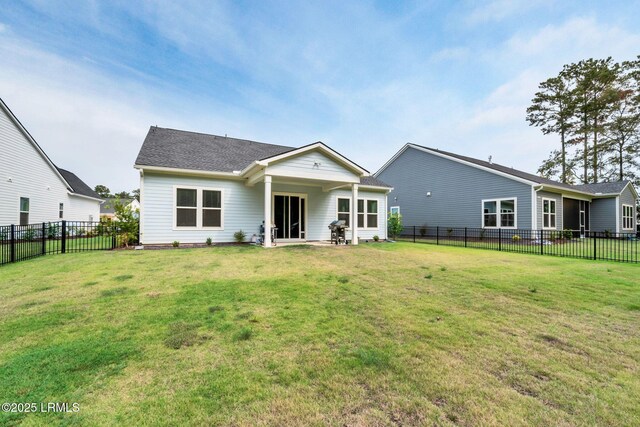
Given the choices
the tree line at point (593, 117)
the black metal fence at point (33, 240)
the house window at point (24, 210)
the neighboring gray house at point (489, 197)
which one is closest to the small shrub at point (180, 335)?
the black metal fence at point (33, 240)

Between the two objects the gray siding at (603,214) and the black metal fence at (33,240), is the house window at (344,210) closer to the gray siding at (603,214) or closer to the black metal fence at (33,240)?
the black metal fence at (33,240)

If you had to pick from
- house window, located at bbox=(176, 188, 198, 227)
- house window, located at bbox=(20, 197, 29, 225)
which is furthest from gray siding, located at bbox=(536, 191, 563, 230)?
house window, located at bbox=(20, 197, 29, 225)

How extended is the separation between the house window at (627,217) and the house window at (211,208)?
29.5 metres

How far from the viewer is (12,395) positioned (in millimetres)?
2016

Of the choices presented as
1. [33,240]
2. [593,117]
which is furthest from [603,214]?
[33,240]

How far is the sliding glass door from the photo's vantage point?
12680 mm

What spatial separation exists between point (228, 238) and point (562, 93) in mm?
35730

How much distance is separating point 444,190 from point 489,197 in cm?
293

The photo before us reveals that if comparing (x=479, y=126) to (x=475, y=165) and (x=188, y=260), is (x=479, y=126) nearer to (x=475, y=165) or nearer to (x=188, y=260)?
(x=475, y=165)

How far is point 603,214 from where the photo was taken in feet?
67.4

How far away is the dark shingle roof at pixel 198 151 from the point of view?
10.7 m

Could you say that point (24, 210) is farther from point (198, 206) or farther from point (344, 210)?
point (344, 210)

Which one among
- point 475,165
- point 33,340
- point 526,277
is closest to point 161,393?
point 33,340

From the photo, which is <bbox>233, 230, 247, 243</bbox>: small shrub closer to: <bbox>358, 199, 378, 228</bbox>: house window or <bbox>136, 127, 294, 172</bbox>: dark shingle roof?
<bbox>136, 127, 294, 172</bbox>: dark shingle roof
